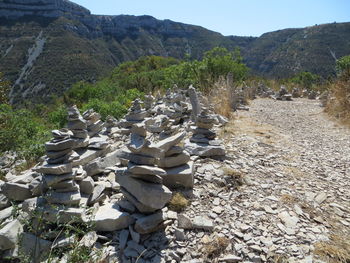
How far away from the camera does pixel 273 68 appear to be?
81.6 meters

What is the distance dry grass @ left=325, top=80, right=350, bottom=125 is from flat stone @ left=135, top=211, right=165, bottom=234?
8.90 meters

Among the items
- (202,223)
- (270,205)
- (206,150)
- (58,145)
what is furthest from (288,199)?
(58,145)

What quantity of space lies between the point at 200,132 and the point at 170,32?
127891mm

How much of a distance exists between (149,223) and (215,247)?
2.42 feet

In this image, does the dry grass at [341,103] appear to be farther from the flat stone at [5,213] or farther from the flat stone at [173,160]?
the flat stone at [5,213]

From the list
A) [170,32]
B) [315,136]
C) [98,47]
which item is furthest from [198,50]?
[315,136]

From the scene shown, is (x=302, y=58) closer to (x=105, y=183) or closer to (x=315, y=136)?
(x=315, y=136)

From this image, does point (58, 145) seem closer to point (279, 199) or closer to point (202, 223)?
point (202, 223)

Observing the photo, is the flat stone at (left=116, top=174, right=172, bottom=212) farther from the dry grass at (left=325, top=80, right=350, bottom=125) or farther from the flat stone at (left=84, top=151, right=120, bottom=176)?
the dry grass at (left=325, top=80, right=350, bottom=125)

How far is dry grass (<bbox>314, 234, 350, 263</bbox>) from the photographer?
2410mm

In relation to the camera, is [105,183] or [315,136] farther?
[315,136]

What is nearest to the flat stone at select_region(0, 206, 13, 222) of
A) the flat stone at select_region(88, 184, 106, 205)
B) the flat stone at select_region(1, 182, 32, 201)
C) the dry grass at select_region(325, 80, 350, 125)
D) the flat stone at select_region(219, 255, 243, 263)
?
the flat stone at select_region(1, 182, 32, 201)

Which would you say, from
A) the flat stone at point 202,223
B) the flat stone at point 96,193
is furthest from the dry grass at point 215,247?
the flat stone at point 96,193

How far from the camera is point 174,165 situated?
3.65 m
